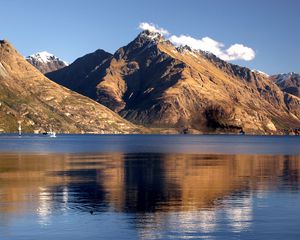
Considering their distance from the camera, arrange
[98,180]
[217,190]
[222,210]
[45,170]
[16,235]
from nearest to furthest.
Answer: [16,235]
[222,210]
[217,190]
[98,180]
[45,170]

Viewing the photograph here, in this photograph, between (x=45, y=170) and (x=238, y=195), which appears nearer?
(x=238, y=195)

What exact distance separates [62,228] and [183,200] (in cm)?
2664

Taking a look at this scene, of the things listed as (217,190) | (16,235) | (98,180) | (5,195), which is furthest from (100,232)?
(98,180)

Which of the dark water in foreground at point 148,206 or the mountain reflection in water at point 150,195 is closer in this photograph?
the dark water in foreground at point 148,206

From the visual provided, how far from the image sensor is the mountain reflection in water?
6631cm

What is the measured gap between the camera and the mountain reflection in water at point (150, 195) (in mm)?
66312

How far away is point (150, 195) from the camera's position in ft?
297

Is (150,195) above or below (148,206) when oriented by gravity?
above

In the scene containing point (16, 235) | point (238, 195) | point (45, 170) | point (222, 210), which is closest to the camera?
point (16, 235)

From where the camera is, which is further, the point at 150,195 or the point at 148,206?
the point at 150,195

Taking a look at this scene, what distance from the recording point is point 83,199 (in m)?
85.0

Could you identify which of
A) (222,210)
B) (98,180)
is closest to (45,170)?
(98,180)

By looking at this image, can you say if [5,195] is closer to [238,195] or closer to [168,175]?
Result: [238,195]

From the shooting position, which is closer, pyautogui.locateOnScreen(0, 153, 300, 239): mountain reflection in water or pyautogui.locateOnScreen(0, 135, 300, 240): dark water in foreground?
pyautogui.locateOnScreen(0, 135, 300, 240): dark water in foreground
